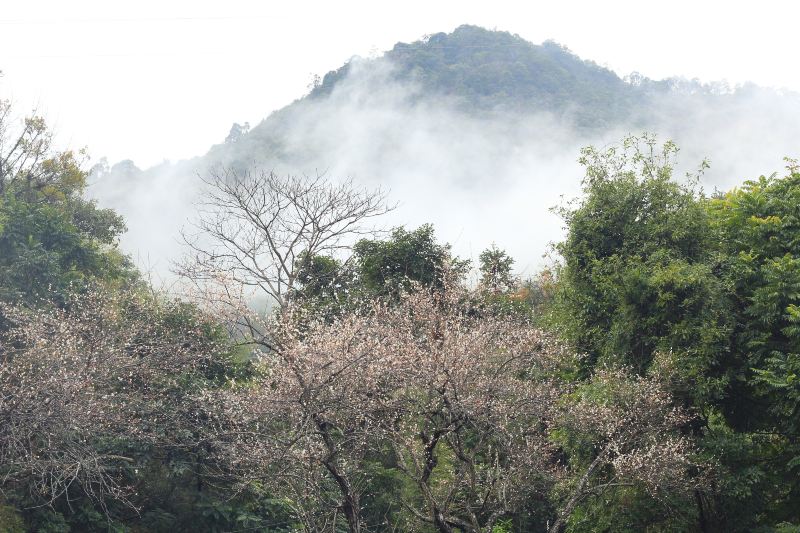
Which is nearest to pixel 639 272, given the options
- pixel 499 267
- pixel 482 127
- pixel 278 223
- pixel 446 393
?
pixel 446 393

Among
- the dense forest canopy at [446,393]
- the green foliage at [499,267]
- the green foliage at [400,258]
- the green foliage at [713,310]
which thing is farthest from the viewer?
the green foliage at [499,267]

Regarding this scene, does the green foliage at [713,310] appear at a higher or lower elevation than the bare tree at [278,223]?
lower

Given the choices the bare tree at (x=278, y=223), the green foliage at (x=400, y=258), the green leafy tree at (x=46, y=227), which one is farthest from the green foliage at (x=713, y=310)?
the green leafy tree at (x=46, y=227)

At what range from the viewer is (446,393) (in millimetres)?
9625

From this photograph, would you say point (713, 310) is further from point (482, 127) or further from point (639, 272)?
point (482, 127)

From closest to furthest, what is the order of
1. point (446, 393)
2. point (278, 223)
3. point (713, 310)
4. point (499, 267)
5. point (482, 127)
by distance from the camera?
point (446, 393)
point (713, 310)
point (278, 223)
point (499, 267)
point (482, 127)

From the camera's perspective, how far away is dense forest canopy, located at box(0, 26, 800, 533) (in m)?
10.1

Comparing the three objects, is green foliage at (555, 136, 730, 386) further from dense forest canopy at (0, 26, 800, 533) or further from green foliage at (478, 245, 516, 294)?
green foliage at (478, 245, 516, 294)

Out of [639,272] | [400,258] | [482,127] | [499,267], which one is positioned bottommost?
[639,272]

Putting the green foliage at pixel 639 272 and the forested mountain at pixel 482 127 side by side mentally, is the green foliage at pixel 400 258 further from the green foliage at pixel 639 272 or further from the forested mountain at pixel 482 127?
the forested mountain at pixel 482 127

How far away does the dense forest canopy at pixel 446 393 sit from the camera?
33.2ft

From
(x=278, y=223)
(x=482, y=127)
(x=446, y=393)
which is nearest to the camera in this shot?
(x=446, y=393)

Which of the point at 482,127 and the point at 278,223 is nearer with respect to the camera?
the point at 278,223

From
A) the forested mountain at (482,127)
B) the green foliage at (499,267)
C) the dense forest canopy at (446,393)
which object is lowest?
the dense forest canopy at (446,393)
